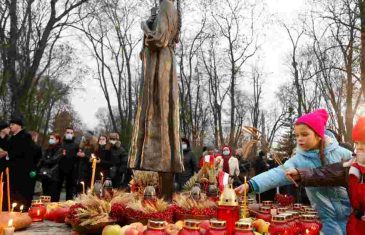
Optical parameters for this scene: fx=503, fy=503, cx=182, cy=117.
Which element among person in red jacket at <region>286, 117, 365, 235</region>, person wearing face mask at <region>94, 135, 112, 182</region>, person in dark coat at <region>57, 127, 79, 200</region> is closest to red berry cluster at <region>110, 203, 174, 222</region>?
person in red jacket at <region>286, 117, 365, 235</region>

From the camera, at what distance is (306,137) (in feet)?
14.0

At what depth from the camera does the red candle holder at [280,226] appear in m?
3.93

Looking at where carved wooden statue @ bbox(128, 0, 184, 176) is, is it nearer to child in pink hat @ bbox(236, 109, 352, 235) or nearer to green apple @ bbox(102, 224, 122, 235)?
green apple @ bbox(102, 224, 122, 235)

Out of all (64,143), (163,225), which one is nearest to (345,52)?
(64,143)

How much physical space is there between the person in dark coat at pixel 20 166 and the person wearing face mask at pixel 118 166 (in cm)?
333

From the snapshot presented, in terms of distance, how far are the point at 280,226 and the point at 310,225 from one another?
0.47m

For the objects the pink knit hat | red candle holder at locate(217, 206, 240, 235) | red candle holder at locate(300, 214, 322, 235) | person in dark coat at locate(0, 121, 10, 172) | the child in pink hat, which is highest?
person in dark coat at locate(0, 121, 10, 172)

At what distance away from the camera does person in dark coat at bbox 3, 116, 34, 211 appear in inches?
340

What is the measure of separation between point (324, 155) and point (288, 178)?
1.52 ft

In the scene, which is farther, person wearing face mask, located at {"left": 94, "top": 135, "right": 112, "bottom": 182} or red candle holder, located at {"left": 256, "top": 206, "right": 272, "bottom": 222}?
person wearing face mask, located at {"left": 94, "top": 135, "right": 112, "bottom": 182}

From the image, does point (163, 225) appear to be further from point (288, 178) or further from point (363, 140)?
point (363, 140)

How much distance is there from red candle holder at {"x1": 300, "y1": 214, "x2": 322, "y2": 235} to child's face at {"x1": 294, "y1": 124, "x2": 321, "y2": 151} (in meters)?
0.62

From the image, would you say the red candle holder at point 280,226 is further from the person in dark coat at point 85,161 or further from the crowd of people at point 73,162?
the person in dark coat at point 85,161

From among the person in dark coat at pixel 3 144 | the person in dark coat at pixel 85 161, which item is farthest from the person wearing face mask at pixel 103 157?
the person in dark coat at pixel 3 144
